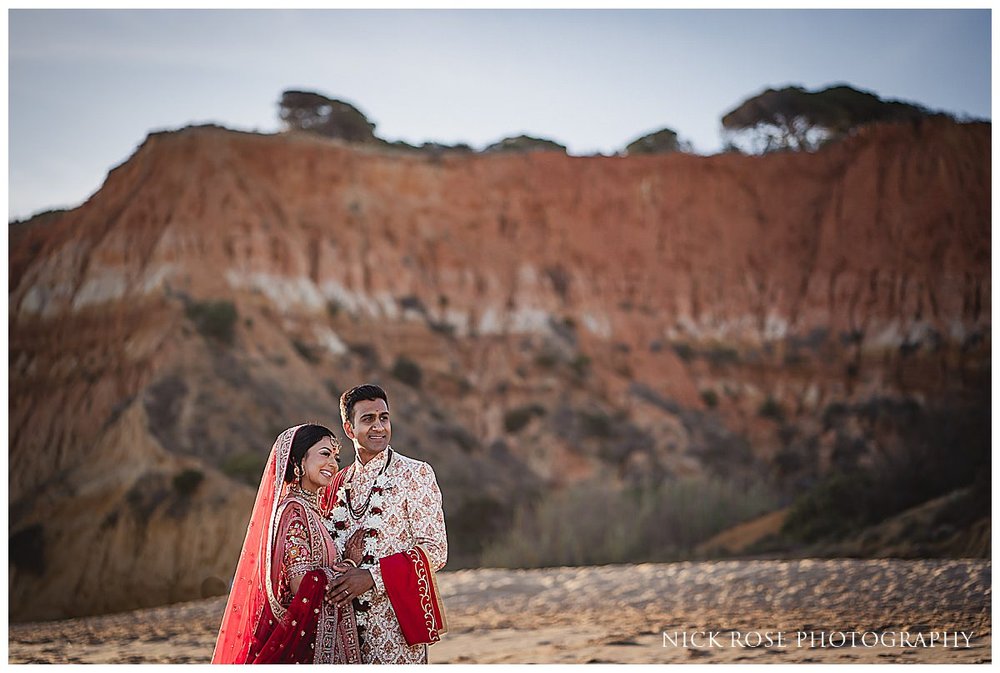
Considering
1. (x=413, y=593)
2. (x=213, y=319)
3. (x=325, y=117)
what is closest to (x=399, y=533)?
(x=413, y=593)

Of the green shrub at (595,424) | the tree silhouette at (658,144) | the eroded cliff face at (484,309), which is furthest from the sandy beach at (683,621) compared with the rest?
the tree silhouette at (658,144)

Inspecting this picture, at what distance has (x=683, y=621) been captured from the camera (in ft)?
28.0

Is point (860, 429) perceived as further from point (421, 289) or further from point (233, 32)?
point (233, 32)

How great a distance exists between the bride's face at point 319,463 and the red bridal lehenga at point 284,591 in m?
0.07

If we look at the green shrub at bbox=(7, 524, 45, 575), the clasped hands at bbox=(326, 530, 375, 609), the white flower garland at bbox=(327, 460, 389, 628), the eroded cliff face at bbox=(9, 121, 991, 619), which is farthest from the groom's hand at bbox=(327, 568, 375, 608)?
the green shrub at bbox=(7, 524, 45, 575)

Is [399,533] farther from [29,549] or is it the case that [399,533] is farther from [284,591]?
[29,549]

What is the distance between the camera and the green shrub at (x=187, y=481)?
49.7 feet

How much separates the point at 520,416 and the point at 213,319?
5461 millimetres

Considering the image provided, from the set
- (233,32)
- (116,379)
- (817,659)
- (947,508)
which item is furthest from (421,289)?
(817,659)

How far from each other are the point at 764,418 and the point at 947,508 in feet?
25.1

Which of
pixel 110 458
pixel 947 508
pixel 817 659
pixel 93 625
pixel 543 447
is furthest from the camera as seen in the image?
pixel 543 447

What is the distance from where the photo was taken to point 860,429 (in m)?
20.5

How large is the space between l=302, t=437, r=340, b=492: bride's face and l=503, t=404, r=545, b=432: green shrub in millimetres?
15253

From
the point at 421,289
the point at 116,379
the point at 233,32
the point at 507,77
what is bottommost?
the point at 116,379
